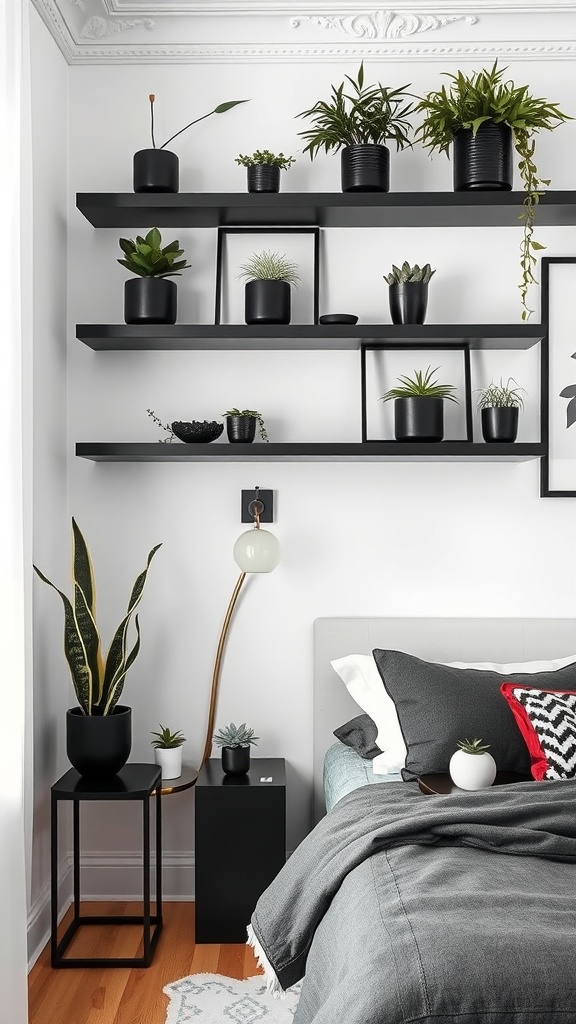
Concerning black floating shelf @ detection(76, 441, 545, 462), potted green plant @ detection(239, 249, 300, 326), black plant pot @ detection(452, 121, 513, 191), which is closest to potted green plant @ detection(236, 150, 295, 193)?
potted green plant @ detection(239, 249, 300, 326)

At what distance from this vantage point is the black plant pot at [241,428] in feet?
9.62

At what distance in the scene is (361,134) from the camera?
2.93 m

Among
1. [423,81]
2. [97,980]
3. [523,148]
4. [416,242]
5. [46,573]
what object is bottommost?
[97,980]

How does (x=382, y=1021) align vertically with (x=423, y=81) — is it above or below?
below

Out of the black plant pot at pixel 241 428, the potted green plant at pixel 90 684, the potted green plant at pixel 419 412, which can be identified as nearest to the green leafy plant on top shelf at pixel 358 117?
the potted green plant at pixel 419 412

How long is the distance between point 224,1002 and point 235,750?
2.35ft

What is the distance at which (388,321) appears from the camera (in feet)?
10.3

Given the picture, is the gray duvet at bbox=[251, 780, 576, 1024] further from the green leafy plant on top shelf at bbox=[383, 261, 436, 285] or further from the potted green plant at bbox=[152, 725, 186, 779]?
the green leafy plant on top shelf at bbox=[383, 261, 436, 285]

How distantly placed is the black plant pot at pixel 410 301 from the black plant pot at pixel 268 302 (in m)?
0.36

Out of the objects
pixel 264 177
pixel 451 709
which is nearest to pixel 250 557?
pixel 451 709

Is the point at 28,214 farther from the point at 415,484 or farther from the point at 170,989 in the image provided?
the point at 170,989

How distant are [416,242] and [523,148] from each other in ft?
1.49

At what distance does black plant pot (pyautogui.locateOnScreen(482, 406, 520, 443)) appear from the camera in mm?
2910

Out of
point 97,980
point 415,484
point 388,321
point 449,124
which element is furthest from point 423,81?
point 97,980
